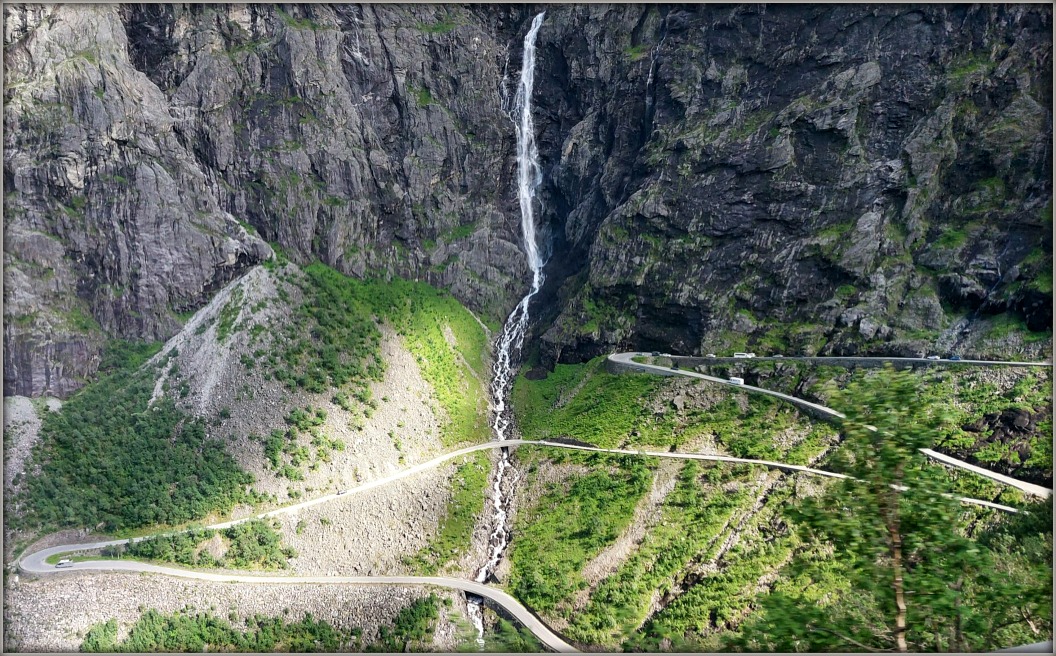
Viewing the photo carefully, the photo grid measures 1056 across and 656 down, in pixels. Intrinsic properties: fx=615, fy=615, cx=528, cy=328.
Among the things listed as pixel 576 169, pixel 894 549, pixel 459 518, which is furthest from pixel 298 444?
pixel 576 169

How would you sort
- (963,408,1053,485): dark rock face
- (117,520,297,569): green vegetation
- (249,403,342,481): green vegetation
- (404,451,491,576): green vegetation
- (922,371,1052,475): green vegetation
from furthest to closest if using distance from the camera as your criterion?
(249,403,342,481): green vegetation → (404,451,491,576): green vegetation → (117,520,297,569): green vegetation → (922,371,1052,475): green vegetation → (963,408,1053,485): dark rock face

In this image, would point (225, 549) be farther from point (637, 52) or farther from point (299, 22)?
point (637, 52)

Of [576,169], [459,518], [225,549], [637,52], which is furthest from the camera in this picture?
[576,169]

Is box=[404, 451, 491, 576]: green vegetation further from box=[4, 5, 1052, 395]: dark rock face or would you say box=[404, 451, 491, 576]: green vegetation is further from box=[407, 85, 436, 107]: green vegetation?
box=[407, 85, 436, 107]: green vegetation

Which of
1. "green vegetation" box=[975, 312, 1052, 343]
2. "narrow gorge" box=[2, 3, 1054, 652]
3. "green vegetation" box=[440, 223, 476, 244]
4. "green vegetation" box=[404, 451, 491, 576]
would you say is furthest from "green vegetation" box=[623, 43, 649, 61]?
"green vegetation" box=[404, 451, 491, 576]

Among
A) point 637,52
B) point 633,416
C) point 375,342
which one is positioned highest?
point 637,52

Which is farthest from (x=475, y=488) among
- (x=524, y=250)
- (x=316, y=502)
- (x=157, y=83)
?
→ (x=157, y=83)

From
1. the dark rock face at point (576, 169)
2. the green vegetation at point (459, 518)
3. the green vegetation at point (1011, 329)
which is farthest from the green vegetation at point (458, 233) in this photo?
the green vegetation at point (1011, 329)

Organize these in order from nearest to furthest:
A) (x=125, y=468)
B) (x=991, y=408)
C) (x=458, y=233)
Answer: (x=991, y=408)
(x=125, y=468)
(x=458, y=233)
